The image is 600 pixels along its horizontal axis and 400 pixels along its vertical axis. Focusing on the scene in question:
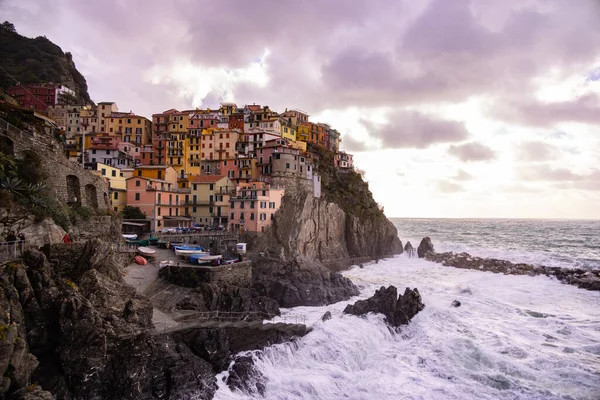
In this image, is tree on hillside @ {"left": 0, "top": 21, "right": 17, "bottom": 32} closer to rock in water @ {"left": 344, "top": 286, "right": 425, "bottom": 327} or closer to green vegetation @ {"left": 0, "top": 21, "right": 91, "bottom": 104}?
green vegetation @ {"left": 0, "top": 21, "right": 91, "bottom": 104}

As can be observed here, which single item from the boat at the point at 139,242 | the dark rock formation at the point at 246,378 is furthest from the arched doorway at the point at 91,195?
the dark rock formation at the point at 246,378

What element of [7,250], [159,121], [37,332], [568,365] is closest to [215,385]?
[37,332]

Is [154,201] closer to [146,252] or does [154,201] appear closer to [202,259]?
[146,252]

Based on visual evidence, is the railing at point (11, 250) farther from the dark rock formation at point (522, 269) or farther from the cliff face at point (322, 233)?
the dark rock formation at point (522, 269)

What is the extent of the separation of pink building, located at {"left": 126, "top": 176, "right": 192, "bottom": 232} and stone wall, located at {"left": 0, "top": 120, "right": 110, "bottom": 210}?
1188cm

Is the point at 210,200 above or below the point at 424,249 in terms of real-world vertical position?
above

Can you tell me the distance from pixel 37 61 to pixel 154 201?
253 feet

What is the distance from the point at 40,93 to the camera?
271 feet

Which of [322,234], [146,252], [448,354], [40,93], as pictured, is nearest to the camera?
[448,354]

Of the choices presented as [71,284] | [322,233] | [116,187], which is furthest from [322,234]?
[71,284]

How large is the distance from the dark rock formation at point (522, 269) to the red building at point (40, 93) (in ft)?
287

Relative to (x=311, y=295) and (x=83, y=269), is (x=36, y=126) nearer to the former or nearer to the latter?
(x=83, y=269)

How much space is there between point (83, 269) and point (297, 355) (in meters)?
13.8

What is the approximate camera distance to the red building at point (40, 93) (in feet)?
251
